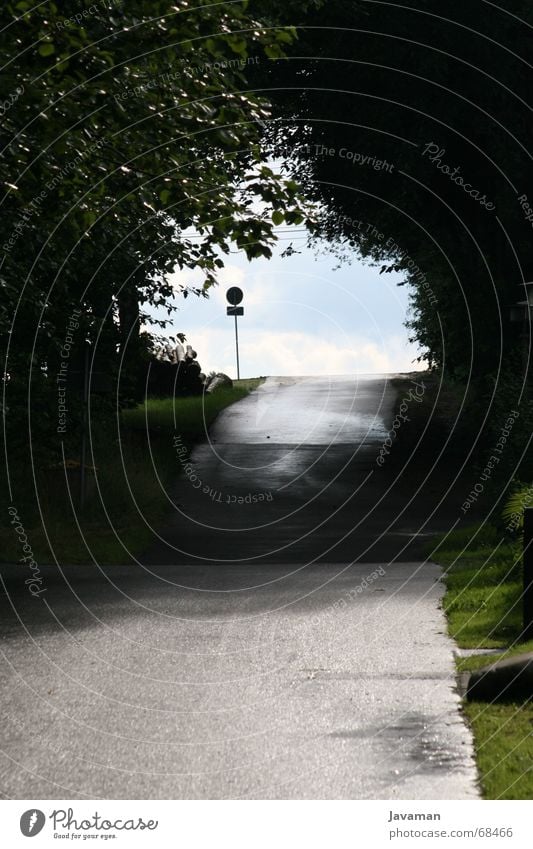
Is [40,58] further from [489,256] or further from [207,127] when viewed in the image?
[489,256]

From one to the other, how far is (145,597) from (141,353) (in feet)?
32.1

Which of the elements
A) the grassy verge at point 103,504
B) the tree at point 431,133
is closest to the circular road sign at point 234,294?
the grassy verge at point 103,504

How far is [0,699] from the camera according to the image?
907 centimetres

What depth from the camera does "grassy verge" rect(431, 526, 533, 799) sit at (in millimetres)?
6797

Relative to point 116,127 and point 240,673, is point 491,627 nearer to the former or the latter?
point 240,673

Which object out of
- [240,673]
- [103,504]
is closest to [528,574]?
[240,673]

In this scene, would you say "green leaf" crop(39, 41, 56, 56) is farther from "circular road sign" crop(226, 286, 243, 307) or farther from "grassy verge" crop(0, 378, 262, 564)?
"circular road sign" crop(226, 286, 243, 307)

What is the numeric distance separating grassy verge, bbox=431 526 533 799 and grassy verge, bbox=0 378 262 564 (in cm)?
502

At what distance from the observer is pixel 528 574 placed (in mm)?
10398

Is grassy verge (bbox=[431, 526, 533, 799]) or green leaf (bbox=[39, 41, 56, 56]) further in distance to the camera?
green leaf (bbox=[39, 41, 56, 56])

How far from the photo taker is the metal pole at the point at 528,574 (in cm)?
1028

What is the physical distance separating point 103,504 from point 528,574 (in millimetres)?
13014

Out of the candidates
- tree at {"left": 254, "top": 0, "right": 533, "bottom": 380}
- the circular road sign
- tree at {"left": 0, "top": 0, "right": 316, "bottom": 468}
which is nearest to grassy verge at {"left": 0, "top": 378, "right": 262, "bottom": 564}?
tree at {"left": 0, "top": 0, "right": 316, "bottom": 468}

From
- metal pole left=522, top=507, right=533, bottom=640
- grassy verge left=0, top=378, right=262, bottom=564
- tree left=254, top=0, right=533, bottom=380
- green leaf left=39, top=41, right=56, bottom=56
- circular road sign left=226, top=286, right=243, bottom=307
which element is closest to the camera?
metal pole left=522, top=507, right=533, bottom=640
